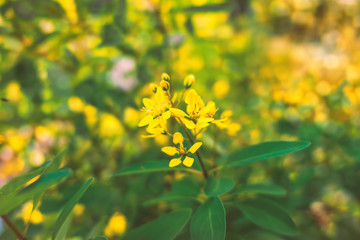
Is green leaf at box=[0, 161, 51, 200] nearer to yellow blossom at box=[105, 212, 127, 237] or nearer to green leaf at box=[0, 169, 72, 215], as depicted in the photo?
green leaf at box=[0, 169, 72, 215]

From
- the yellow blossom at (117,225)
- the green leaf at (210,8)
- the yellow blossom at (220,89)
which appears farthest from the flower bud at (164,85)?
the yellow blossom at (220,89)

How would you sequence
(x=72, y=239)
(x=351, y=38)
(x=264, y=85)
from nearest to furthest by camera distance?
1. (x=72, y=239)
2. (x=264, y=85)
3. (x=351, y=38)

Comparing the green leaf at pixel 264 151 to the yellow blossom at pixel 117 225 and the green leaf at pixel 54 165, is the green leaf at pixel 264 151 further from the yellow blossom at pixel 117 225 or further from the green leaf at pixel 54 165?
the yellow blossom at pixel 117 225

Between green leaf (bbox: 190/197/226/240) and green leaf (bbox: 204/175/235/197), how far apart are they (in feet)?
0.06

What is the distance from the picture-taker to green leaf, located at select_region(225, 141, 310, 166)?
0.50 meters

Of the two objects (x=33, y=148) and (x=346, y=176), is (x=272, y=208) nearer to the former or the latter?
(x=346, y=176)

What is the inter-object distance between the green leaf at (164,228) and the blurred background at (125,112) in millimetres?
176

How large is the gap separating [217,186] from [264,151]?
117mm

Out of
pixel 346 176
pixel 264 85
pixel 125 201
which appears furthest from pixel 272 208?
pixel 264 85

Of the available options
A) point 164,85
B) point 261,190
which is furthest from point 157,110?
point 261,190

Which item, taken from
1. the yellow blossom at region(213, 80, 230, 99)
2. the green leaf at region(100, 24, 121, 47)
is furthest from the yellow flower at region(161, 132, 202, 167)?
the yellow blossom at region(213, 80, 230, 99)

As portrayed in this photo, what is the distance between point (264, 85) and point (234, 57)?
269 mm

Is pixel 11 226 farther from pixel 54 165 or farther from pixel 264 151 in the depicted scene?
pixel 264 151

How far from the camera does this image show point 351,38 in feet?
7.63
